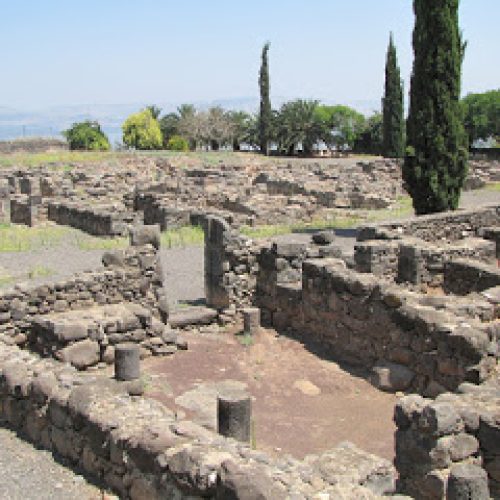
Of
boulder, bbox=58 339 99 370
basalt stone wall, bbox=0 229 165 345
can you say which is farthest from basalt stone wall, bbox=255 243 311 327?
boulder, bbox=58 339 99 370

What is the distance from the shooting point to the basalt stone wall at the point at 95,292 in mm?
11602

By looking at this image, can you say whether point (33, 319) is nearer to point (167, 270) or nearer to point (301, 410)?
point (301, 410)

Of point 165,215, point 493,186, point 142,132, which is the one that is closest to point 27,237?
point 165,215

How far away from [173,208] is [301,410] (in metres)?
17.0

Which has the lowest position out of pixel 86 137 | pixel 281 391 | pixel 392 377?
pixel 281 391

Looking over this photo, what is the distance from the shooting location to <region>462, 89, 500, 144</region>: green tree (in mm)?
72562

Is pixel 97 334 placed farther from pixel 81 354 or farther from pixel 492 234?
pixel 492 234

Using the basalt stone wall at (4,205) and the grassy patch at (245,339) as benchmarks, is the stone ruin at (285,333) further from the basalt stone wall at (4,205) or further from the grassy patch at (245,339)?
the basalt stone wall at (4,205)

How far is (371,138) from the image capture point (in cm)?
6762

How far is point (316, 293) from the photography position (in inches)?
525

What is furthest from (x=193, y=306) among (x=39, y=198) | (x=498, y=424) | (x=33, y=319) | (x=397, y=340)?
(x=39, y=198)

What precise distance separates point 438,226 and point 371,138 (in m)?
48.0

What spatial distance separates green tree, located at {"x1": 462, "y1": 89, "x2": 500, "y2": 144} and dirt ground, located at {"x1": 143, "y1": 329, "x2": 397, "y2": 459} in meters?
63.5

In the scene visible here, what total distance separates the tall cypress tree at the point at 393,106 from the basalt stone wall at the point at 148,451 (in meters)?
47.4
